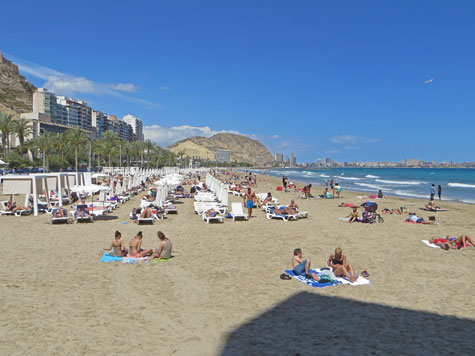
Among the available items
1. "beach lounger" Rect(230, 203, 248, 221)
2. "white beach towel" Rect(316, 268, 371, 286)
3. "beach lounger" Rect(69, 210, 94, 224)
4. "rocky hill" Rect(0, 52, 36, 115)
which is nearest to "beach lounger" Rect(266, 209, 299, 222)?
"beach lounger" Rect(230, 203, 248, 221)

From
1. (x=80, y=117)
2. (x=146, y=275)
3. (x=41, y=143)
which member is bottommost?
(x=146, y=275)

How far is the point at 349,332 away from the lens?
15.1 feet

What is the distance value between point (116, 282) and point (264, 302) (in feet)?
8.58

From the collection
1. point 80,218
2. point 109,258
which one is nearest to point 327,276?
point 109,258

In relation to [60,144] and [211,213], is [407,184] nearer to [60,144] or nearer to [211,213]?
[211,213]

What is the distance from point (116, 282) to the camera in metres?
6.41

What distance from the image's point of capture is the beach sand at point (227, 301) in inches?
167

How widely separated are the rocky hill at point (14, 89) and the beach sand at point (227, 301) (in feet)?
319

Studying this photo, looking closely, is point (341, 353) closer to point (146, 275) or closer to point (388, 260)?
point (146, 275)

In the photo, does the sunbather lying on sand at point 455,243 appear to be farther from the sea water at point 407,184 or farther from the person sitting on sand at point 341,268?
the sea water at point 407,184

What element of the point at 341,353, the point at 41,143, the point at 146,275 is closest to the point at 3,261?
the point at 146,275

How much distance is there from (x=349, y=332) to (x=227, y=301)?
185cm

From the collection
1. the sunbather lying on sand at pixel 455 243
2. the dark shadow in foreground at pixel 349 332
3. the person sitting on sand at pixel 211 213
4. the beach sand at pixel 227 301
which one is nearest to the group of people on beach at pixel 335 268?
the beach sand at pixel 227 301

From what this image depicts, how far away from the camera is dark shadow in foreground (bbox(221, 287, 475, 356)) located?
4.14m
